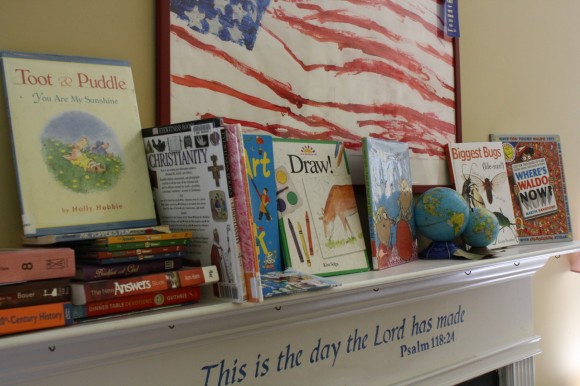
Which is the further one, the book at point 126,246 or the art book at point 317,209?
the art book at point 317,209

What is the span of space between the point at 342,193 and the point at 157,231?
60cm

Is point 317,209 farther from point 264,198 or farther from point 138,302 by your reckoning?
point 138,302

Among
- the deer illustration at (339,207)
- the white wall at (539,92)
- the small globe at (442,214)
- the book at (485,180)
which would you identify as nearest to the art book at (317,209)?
the deer illustration at (339,207)

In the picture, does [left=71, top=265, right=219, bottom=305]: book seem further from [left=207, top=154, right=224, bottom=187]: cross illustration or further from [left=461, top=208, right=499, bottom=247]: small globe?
[left=461, top=208, right=499, bottom=247]: small globe

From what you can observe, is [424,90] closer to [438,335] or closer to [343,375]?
[438,335]

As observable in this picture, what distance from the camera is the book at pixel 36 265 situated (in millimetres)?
843

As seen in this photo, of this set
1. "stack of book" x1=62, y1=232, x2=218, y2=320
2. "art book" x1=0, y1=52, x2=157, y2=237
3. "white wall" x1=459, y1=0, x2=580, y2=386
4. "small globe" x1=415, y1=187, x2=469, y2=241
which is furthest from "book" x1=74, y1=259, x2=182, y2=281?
"white wall" x1=459, y1=0, x2=580, y2=386

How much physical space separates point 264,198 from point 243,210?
0.94 feet

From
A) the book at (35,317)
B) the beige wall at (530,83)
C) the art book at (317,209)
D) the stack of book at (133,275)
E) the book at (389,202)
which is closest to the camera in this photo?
the book at (35,317)

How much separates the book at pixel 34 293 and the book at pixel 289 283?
0.36 m

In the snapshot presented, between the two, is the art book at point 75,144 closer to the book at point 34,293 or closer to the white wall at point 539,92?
the book at point 34,293

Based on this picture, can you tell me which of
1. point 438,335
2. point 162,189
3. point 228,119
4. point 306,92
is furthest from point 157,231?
point 438,335

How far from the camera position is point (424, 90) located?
1.89 m

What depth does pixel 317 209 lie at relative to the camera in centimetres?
145
